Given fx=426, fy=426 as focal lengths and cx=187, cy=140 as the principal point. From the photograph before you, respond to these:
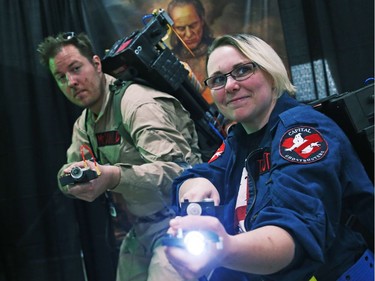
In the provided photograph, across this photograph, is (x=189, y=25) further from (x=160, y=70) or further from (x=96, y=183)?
(x=96, y=183)

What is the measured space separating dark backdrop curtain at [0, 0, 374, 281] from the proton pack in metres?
0.75

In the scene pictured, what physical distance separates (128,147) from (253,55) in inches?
33.5

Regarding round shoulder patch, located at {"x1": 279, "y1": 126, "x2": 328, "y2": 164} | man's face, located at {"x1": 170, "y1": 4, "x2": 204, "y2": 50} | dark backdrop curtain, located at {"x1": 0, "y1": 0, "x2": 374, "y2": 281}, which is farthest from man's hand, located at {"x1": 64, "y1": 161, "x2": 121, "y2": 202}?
man's face, located at {"x1": 170, "y1": 4, "x2": 204, "y2": 50}

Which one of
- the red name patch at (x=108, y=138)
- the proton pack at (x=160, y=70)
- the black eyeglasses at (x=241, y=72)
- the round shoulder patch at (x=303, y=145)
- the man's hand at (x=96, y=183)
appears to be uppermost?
the proton pack at (x=160, y=70)

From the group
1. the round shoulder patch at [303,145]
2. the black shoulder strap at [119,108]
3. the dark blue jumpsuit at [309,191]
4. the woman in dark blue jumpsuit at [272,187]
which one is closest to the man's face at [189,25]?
the black shoulder strap at [119,108]

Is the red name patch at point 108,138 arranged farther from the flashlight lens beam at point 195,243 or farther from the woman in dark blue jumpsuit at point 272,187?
the flashlight lens beam at point 195,243

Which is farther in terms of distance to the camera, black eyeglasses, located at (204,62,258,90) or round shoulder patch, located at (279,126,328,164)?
black eyeglasses, located at (204,62,258,90)

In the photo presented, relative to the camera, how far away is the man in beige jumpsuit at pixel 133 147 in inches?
59.8

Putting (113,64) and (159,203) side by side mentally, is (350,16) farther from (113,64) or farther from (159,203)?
(159,203)

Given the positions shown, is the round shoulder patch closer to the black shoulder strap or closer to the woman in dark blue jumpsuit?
the woman in dark blue jumpsuit

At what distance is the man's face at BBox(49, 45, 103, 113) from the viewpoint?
191cm

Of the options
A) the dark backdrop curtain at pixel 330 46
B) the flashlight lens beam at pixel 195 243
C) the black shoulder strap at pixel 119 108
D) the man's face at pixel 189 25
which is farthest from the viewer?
the man's face at pixel 189 25

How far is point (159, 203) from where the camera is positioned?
169 cm

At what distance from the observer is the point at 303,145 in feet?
2.77
